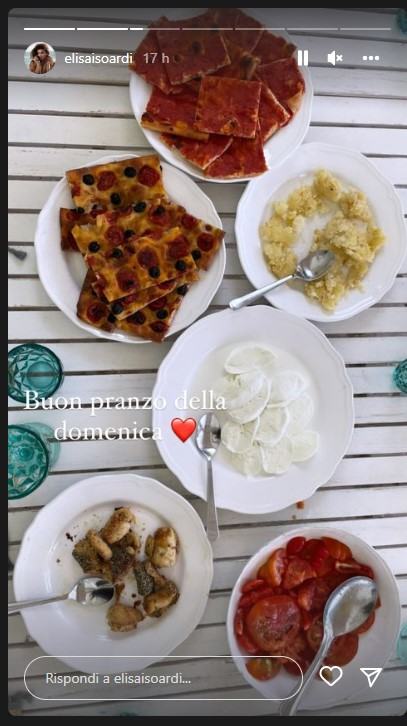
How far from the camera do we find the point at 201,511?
107 cm

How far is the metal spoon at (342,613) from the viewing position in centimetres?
101

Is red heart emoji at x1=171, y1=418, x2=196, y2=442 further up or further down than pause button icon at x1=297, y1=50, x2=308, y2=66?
further down

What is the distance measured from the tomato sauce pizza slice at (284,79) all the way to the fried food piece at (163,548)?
0.86 meters

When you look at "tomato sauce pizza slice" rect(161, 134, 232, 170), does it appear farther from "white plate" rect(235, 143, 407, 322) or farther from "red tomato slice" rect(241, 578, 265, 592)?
"red tomato slice" rect(241, 578, 265, 592)

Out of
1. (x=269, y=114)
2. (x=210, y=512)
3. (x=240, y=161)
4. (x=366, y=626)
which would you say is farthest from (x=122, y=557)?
(x=269, y=114)

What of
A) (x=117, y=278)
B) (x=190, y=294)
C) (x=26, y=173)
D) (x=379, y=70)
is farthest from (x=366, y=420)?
(x=26, y=173)

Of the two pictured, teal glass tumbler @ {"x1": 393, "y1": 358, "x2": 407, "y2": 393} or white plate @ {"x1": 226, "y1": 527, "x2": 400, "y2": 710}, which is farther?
teal glass tumbler @ {"x1": 393, "y1": 358, "x2": 407, "y2": 393}

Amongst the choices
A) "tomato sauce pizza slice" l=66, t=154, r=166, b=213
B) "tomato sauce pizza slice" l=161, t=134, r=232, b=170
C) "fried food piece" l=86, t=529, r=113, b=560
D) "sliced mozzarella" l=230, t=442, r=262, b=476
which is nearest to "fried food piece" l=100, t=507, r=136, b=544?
"fried food piece" l=86, t=529, r=113, b=560

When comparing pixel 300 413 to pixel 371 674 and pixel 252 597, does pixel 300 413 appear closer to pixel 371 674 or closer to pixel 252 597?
pixel 252 597

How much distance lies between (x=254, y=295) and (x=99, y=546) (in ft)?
Answer: 1.82

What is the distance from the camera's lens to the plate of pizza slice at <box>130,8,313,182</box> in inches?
39.7

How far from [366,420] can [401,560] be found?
0.99ft

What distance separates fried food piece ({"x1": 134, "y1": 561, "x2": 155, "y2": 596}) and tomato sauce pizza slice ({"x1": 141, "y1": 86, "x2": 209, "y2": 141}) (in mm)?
835

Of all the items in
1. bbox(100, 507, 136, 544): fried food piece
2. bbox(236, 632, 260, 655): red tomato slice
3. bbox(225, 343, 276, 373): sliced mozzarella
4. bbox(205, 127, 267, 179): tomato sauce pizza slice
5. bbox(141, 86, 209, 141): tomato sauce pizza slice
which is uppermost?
bbox(141, 86, 209, 141): tomato sauce pizza slice
